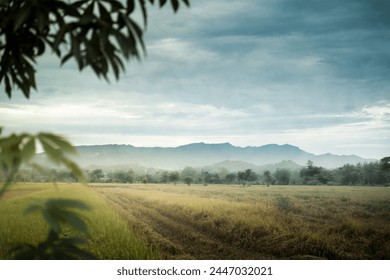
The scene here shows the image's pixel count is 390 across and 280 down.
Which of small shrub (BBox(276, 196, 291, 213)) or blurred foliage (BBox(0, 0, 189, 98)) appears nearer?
blurred foliage (BBox(0, 0, 189, 98))

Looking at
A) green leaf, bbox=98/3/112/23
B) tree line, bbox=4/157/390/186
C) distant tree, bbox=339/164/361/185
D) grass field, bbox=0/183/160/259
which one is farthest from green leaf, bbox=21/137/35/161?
distant tree, bbox=339/164/361/185

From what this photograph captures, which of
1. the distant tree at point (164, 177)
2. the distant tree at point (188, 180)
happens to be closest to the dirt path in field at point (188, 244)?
the distant tree at point (188, 180)

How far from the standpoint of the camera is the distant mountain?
18.9 ft

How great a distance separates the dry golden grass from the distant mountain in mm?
834

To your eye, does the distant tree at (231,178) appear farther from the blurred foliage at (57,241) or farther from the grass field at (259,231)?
the blurred foliage at (57,241)

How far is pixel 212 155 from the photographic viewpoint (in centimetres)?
591

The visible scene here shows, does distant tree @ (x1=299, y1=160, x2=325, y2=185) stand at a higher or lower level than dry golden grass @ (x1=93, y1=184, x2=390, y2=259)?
higher

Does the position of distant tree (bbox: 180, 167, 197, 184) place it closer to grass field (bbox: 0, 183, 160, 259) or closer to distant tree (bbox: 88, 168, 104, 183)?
grass field (bbox: 0, 183, 160, 259)

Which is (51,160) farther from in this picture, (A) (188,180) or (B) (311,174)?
(B) (311,174)

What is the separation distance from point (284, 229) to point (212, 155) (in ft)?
5.54

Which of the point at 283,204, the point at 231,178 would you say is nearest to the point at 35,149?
the point at 283,204

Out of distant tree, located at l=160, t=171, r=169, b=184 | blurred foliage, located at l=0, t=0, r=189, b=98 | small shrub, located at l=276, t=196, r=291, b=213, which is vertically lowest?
small shrub, located at l=276, t=196, r=291, b=213

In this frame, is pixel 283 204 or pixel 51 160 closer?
pixel 51 160
